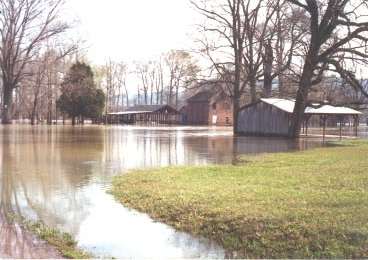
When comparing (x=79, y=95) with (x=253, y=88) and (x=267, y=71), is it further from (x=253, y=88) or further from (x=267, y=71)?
(x=267, y=71)

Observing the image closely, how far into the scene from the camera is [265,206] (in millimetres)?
9273

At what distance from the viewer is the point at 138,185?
526 inches

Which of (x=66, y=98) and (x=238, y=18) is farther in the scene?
(x=66, y=98)

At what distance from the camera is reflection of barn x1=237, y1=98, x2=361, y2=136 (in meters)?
40.2

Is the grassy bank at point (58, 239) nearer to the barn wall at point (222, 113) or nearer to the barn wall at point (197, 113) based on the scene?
the barn wall at point (222, 113)

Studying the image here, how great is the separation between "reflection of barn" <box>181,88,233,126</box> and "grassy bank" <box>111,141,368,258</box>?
261ft

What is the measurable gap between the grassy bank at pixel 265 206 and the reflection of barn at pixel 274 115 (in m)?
25.4

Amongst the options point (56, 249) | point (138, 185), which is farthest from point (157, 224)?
point (138, 185)

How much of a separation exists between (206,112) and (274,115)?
52346mm

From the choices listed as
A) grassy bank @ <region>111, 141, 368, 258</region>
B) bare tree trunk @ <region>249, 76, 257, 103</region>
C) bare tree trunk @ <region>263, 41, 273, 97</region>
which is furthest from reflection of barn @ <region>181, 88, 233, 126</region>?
grassy bank @ <region>111, 141, 368, 258</region>

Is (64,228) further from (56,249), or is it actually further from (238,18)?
(238,18)

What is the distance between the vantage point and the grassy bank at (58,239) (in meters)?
7.12

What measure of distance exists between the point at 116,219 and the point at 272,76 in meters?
41.4

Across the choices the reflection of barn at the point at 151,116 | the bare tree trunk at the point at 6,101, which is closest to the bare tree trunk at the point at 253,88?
the bare tree trunk at the point at 6,101
